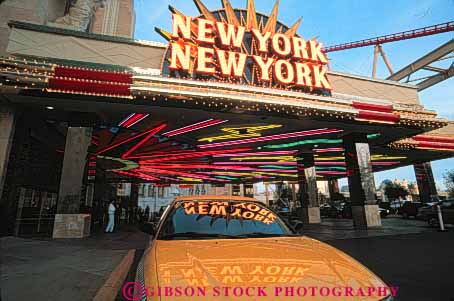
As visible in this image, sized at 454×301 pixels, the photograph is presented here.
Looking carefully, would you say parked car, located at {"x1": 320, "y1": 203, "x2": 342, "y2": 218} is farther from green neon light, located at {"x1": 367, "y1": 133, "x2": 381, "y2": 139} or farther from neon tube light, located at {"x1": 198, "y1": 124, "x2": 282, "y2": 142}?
neon tube light, located at {"x1": 198, "y1": 124, "x2": 282, "y2": 142}

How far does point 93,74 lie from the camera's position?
353 inches

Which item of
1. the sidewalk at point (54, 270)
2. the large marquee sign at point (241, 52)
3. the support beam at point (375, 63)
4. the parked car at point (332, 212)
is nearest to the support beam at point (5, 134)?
the sidewalk at point (54, 270)

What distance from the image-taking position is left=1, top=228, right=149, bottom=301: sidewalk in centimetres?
395

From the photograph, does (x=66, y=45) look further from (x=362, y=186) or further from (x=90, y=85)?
(x=362, y=186)

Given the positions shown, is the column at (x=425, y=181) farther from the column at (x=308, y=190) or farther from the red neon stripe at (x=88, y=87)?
the red neon stripe at (x=88, y=87)

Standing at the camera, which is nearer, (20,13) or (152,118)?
(152,118)

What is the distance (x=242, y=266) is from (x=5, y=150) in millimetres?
12264

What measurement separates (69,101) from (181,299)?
10.6 meters

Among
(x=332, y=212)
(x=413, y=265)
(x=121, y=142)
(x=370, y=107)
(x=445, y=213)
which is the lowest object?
(x=413, y=265)

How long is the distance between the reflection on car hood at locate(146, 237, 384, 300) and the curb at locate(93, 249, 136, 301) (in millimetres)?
2206

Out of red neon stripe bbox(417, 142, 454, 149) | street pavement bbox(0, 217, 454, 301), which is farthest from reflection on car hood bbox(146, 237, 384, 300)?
red neon stripe bbox(417, 142, 454, 149)

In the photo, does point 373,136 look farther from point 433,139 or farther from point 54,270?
point 54,270

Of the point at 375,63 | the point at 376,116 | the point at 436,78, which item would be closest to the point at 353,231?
the point at 376,116

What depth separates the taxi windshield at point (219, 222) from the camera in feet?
9.52
